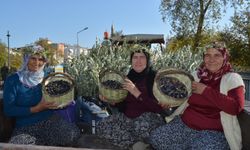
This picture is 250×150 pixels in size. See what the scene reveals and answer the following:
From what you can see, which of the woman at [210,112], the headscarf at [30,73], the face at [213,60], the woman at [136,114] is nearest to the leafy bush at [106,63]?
the headscarf at [30,73]

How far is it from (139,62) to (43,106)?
885 millimetres

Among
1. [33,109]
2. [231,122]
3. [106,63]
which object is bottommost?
[231,122]

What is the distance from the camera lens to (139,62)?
11.1ft

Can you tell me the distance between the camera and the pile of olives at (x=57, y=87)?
317cm

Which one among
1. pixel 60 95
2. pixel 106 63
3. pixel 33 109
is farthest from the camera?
pixel 106 63

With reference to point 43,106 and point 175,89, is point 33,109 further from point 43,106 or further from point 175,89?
point 175,89

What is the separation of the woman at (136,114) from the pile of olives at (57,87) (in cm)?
45

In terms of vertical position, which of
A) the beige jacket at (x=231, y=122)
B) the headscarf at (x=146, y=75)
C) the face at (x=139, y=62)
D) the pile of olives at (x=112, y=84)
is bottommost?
the beige jacket at (x=231, y=122)

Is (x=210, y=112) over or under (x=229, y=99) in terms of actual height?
under

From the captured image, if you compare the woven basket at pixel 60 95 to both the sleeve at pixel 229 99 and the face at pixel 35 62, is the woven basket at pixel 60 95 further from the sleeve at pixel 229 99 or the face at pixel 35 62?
the sleeve at pixel 229 99

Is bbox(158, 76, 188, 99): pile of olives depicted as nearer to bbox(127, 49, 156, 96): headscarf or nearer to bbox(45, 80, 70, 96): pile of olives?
bbox(127, 49, 156, 96): headscarf

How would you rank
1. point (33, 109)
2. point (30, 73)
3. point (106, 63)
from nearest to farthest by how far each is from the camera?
point (33, 109), point (30, 73), point (106, 63)

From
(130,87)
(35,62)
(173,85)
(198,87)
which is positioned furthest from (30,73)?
(198,87)

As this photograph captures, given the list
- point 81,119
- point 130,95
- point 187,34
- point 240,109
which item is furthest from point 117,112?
point 187,34
